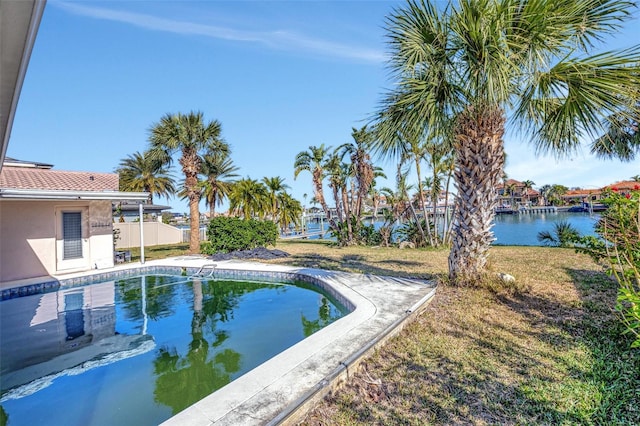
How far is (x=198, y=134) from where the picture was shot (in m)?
15.8

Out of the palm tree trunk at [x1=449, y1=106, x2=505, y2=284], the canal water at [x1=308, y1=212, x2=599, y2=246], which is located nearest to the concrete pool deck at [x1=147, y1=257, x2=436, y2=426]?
the palm tree trunk at [x1=449, y1=106, x2=505, y2=284]

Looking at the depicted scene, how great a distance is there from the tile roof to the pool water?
458 cm

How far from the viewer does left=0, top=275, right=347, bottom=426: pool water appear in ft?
13.2

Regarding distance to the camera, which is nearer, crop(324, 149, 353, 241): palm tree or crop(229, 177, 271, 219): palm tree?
crop(324, 149, 353, 241): palm tree

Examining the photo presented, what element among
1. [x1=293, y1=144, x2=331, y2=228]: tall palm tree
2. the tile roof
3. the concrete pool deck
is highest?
[x1=293, y1=144, x2=331, y2=228]: tall palm tree

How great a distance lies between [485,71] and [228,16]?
11037mm

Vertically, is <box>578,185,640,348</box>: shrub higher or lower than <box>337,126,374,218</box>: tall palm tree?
lower

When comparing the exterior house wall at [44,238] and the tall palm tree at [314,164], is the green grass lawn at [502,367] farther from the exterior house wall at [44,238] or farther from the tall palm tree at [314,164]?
the tall palm tree at [314,164]

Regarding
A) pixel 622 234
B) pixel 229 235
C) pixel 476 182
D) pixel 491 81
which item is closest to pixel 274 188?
pixel 229 235

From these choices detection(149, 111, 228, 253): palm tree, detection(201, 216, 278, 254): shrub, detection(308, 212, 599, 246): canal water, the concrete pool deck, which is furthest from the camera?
detection(308, 212, 599, 246): canal water

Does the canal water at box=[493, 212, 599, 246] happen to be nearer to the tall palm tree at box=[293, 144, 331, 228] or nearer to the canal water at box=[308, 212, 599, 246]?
the canal water at box=[308, 212, 599, 246]

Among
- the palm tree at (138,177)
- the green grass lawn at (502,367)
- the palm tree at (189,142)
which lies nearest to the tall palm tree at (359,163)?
the palm tree at (189,142)

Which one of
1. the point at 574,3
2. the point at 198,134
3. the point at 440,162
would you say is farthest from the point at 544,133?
the point at 198,134

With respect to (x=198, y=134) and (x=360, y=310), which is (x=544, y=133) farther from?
(x=198, y=134)
